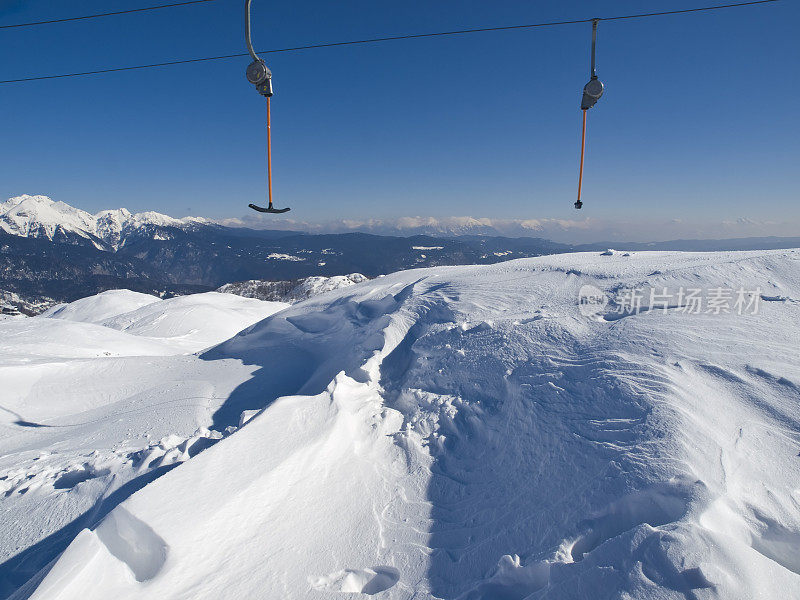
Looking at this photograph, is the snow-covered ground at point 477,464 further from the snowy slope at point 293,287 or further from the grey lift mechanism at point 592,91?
the snowy slope at point 293,287

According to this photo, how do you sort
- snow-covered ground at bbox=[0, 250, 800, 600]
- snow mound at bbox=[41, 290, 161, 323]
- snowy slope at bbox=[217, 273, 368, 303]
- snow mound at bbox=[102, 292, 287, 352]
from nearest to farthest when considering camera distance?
snow-covered ground at bbox=[0, 250, 800, 600] → snow mound at bbox=[102, 292, 287, 352] → snow mound at bbox=[41, 290, 161, 323] → snowy slope at bbox=[217, 273, 368, 303]

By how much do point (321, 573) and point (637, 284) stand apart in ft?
24.9

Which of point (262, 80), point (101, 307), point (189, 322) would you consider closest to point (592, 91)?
point (262, 80)

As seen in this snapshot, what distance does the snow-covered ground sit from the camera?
3236mm

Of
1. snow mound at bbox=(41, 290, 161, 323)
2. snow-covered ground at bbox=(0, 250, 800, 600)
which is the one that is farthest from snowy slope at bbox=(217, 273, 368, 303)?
snow-covered ground at bbox=(0, 250, 800, 600)

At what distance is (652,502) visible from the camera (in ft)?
11.4

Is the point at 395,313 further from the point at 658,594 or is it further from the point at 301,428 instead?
the point at 658,594

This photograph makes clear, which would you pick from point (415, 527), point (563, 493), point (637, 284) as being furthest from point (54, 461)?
point (637, 284)

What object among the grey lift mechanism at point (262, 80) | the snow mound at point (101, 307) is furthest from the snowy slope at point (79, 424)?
the snow mound at point (101, 307)

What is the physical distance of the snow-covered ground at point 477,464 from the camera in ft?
10.6

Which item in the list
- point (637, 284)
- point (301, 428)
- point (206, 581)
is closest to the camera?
point (206, 581)

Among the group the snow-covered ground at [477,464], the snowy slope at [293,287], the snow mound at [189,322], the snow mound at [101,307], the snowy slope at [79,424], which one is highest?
the snow-covered ground at [477,464]

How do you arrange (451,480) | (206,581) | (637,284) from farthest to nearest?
1. (637,284)
2. (451,480)
3. (206,581)

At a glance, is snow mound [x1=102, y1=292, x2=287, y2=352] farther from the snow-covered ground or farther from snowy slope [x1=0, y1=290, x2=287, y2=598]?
the snow-covered ground
